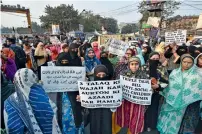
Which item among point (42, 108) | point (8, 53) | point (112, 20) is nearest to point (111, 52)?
point (8, 53)

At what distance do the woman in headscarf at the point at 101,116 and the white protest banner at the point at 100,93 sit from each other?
0.10 metres

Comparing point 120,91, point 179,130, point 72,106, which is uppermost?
point 120,91

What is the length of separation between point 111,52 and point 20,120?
4.41 m

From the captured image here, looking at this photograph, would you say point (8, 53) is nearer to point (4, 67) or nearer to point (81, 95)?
point (4, 67)

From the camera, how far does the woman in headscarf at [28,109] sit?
236 centimetres

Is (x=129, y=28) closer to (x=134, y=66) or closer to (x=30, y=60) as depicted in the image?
(x=30, y=60)

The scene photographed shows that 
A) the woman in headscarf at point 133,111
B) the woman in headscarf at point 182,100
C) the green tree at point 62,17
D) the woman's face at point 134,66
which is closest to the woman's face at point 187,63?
the woman in headscarf at point 182,100

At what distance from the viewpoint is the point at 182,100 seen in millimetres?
3490

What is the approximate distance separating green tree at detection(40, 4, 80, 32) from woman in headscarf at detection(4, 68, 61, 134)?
61855mm

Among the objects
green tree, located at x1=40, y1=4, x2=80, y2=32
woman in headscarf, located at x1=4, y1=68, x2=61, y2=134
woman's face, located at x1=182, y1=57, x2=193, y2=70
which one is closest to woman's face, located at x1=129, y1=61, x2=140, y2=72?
woman's face, located at x1=182, y1=57, x2=193, y2=70

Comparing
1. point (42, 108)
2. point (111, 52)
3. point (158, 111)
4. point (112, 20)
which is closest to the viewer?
point (42, 108)

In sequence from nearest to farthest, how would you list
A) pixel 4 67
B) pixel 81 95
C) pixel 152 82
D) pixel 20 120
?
pixel 20 120
pixel 81 95
pixel 152 82
pixel 4 67

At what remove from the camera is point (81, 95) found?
3.37 m

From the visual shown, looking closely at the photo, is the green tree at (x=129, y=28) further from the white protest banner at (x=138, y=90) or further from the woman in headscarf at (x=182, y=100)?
the white protest banner at (x=138, y=90)
